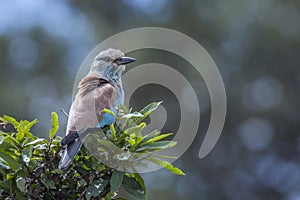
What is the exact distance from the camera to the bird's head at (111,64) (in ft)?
13.6

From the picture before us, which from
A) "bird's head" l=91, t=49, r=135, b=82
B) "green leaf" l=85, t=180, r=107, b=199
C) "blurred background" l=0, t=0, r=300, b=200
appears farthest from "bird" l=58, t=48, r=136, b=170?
"blurred background" l=0, t=0, r=300, b=200

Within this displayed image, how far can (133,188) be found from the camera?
262 cm

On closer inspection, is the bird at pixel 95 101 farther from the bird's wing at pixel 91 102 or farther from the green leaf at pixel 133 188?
the green leaf at pixel 133 188

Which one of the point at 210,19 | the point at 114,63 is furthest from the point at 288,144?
the point at 114,63

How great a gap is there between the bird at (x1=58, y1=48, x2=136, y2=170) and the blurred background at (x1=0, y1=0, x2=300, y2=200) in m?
4.15

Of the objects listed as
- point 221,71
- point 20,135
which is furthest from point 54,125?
point 221,71

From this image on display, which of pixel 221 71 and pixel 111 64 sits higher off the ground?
pixel 221 71

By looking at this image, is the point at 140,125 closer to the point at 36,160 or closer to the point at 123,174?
the point at 123,174

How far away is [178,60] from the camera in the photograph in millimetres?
8406

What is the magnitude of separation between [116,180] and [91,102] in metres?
0.97

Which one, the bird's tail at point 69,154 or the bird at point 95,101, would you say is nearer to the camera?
the bird's tail at point 69,154

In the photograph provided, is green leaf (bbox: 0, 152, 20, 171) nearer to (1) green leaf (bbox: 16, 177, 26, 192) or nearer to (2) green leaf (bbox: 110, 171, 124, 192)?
(1) green leaf (bbox: 16, 177, 26, 192)

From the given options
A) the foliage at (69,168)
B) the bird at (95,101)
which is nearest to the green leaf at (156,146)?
the foliage at (69,168)

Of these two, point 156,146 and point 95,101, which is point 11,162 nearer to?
point 156,146
